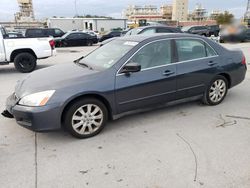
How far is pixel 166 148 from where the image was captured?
3.08 m

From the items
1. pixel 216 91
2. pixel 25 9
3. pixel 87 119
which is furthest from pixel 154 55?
pixel 25 9

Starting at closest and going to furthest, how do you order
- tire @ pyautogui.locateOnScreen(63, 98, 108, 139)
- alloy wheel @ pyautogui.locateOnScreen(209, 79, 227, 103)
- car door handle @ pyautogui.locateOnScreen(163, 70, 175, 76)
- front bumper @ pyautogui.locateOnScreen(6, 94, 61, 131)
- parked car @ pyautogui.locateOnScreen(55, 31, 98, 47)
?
front bumper @ pyautogui.locateOnScreen(6, 94, 61, 131)
tire @ pyautogui.locateOnScreen(63, 98, 108, 139)
car door handle @ pyautogui.locateOnScreen(163, 70, 175, 76)
alloy wheel @ pyautogui.locateOnScreen(209, 79, 227, 103)
parked car @ pyautogui.locateOnScreen(55, 31, 98, 47)

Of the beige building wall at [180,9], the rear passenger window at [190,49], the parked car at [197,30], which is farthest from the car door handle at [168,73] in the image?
the beige building wall at [180,9]

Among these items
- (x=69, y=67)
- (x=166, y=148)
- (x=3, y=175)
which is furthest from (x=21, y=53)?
(x=166, y=148)

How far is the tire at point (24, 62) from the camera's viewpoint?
8086 millimetres

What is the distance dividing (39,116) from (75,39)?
1759cm

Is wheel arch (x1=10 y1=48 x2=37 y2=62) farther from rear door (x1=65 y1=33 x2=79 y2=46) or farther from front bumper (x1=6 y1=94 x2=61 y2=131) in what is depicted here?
rear door (x1=65 y1=33 x2=79 y2=46)

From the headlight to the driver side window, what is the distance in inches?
54.5

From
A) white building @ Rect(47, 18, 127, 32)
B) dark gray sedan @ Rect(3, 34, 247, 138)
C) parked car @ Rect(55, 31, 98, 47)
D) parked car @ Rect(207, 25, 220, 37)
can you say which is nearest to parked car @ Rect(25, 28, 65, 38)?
parked car @ Rect(55, 31, 98, 47)

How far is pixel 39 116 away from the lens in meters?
2.97

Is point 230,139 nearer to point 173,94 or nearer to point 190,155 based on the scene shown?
point 190,155

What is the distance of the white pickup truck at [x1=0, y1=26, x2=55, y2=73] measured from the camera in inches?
307

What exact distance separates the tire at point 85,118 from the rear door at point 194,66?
1.51m

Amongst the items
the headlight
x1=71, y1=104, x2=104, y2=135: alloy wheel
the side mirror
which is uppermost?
Answer: the side mirror
